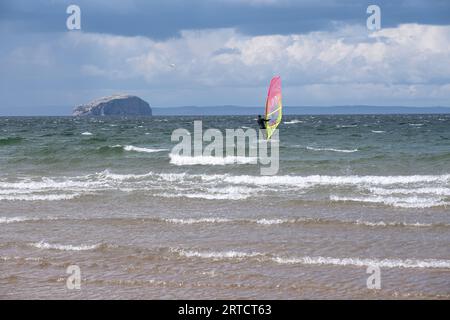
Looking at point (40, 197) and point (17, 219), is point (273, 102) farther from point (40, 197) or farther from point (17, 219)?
point (17, 219)

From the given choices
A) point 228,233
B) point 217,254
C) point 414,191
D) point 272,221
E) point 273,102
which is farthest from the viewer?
point 273,102

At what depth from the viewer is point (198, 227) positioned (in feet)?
47.4

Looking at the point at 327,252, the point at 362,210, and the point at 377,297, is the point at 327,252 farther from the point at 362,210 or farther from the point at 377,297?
the point at 362,210

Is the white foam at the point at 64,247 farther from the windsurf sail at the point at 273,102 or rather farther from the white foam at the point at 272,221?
the windsurf sail at the point at 273,102

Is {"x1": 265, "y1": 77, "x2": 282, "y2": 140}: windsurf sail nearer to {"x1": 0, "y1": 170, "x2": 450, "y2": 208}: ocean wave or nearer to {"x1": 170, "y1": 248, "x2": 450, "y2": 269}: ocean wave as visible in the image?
{"x1": 0, "y1": 170, "x2": 450, "y2": 208}: ocean wave

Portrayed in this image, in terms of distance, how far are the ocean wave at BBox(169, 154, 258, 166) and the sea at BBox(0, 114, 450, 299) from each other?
238 centimetres

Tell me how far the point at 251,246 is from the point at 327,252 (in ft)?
5.03

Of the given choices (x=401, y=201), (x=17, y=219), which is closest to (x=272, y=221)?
(x=401, y=201)

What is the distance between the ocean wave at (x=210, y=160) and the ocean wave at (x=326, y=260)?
16.7 meters

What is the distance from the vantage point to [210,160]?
30.1m

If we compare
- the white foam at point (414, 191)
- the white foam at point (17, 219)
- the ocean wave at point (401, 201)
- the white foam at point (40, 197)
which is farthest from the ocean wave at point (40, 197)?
the white foam at point (414, 191)

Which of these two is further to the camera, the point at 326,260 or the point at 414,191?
the point at 414,191

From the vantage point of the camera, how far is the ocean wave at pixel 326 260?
35.7ft

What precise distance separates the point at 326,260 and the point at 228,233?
3.11 m
